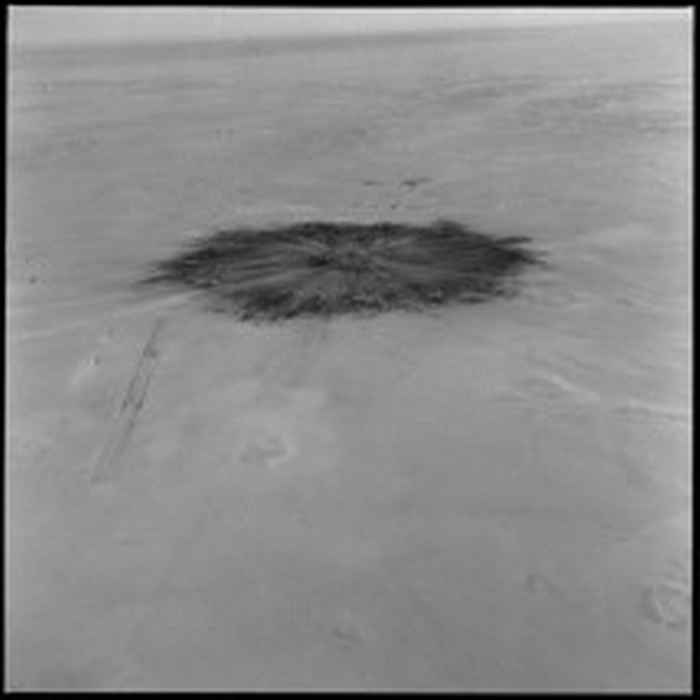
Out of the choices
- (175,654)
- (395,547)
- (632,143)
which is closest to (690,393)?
(395,547)

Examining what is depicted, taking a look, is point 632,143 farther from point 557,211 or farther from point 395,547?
point 395,547

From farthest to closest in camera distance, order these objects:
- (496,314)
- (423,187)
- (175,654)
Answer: (423,187)
(496,314)
(175,654)

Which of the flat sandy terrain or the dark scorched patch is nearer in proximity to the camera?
the flat sandy terrain

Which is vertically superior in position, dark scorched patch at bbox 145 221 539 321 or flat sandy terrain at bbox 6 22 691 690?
dark scorched patch at bbox 145 221 539 321

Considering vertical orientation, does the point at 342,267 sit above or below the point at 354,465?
above

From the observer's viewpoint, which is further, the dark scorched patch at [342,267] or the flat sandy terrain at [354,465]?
the dark scorched patch at [342,267]
